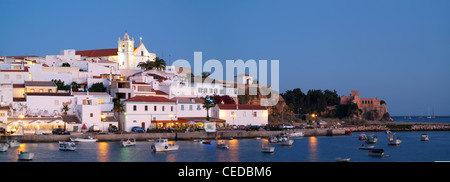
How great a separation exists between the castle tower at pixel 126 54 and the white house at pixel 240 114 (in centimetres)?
3554

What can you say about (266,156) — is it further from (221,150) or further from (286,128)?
(286,128)

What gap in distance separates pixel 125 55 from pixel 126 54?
1.25 ft

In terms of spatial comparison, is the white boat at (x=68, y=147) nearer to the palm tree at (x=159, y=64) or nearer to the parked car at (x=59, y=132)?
the parked car at (x=59, y=132)

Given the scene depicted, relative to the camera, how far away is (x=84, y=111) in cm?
6353

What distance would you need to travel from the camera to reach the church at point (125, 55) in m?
106

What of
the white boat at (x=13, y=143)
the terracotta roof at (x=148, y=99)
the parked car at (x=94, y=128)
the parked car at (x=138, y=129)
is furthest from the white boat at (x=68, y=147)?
the terracotta roof at (x=148, y=99)

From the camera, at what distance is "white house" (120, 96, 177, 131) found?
217 ft

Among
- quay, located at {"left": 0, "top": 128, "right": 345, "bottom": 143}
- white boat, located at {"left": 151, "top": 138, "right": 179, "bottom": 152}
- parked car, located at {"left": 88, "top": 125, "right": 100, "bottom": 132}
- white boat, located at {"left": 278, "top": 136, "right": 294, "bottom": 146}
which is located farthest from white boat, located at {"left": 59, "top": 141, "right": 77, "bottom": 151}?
white boat, located at {"left": 278, "top": 136, "right": 294, "bottom": 146}

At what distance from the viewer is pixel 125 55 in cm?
10662

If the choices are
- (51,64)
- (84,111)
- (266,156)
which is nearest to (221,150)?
(266,156)

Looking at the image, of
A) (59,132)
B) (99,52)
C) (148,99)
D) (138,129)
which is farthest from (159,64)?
(59,132)

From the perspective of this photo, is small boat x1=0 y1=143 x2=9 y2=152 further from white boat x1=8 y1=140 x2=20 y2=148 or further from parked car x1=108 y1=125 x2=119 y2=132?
parked car x1=108 y1=125 x2=119 y2=132

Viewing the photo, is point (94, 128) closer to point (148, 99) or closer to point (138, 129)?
point (138, 129)
